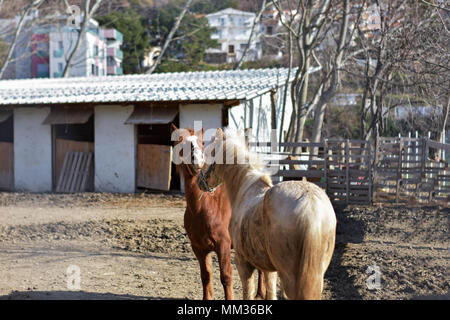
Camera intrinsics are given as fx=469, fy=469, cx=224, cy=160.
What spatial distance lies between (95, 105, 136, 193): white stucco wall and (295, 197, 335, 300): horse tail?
1208cm

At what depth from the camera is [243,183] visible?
4.42m

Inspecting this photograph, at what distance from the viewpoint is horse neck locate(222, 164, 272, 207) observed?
424cm

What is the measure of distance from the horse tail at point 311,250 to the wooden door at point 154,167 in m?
11.1

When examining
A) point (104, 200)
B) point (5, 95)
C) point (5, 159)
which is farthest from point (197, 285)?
point (5, 95)

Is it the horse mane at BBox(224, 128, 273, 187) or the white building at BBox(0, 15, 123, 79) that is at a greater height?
the white building at BBox(0, 15, 123, 79)

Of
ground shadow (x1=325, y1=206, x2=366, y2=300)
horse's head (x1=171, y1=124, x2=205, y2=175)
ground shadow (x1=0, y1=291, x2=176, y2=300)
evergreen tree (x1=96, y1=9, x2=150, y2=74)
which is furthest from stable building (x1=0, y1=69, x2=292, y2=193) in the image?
evergreen tree (x1=96, y1=9, x2=150, y2=74)

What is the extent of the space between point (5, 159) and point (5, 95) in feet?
7.92

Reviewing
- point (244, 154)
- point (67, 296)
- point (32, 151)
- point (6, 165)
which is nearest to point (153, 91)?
point (32, 151)

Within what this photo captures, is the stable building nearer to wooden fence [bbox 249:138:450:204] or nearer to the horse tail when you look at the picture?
wooden fence [bbox 249:138:450:204]

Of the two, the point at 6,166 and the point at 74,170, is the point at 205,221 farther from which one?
the point at 6,166

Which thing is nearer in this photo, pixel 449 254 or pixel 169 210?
pixel 449 254

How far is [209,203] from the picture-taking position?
504 centimetres

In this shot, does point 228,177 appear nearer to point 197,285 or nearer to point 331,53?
point 197,285
